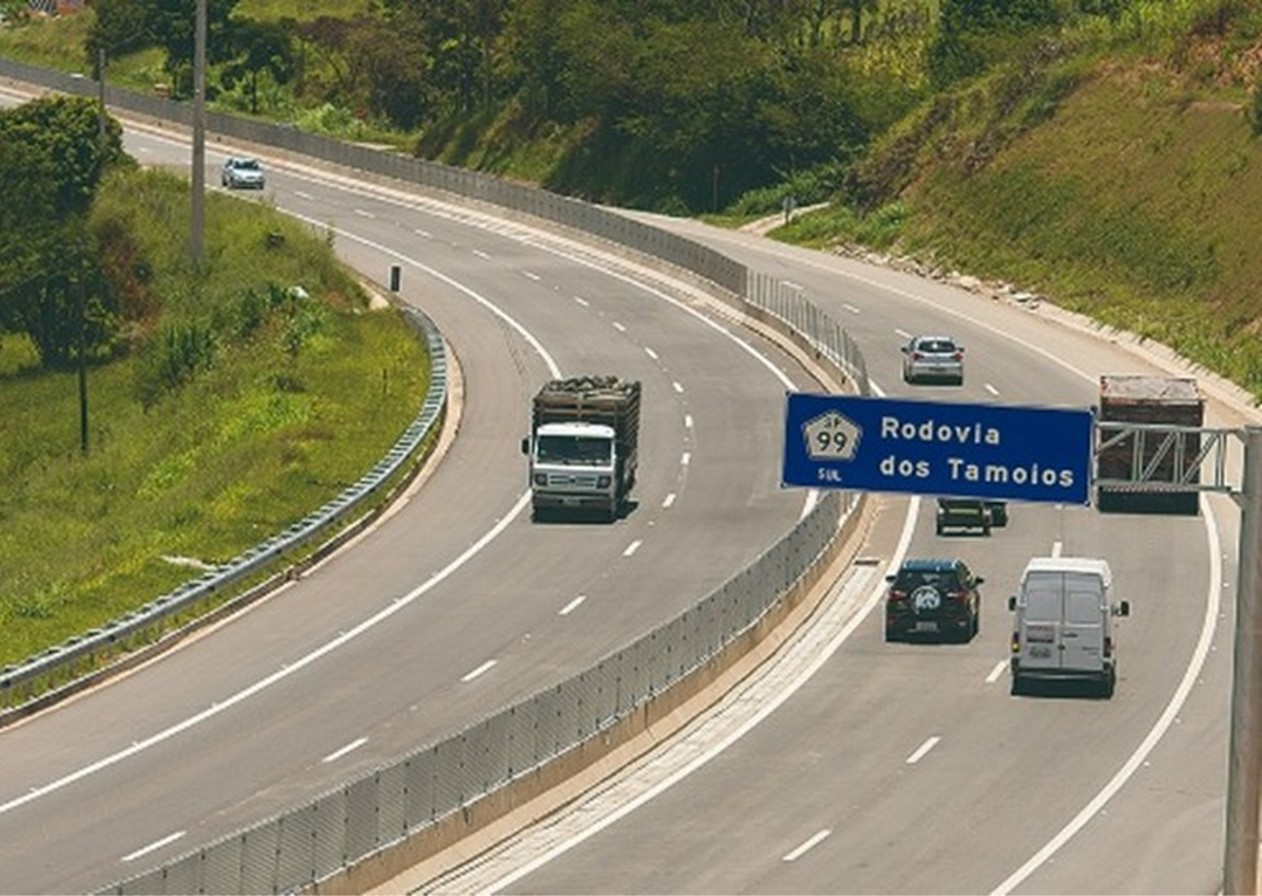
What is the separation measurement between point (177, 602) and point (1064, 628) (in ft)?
67.7

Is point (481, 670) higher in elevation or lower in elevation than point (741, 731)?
lower

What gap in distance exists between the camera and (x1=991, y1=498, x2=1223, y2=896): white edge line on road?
163 feet

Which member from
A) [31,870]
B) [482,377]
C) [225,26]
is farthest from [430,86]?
[31,870]

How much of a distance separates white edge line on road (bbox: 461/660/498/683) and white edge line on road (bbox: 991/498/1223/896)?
14.5 m

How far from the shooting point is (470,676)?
217 ft

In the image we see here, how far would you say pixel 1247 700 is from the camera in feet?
115

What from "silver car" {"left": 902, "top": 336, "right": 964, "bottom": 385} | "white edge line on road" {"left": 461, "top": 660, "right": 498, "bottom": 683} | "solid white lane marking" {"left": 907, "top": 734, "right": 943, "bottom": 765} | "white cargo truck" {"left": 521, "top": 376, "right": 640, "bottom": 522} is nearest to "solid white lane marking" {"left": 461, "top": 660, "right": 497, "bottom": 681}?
"white edge line on road" {"left": 461, "top": 660, "right": 498, "bottom": 683}

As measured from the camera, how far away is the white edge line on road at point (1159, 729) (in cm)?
4978

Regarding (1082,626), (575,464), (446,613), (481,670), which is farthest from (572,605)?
(1082,626)

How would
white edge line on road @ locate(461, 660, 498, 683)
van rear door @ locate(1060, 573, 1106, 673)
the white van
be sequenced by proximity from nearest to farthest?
1. van rear door @ locate(1060, 573, 1106, 673)
2. the white van
3. white edge line on road @ locate(461, 660, 498, 683)

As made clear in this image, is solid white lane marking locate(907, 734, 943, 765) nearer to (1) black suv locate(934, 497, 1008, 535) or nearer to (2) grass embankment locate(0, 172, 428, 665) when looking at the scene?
(1) black suv locate(934, 497, 1008, 535)

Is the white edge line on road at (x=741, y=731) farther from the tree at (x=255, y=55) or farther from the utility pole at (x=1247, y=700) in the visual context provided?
the tree at (x=255, y=55)

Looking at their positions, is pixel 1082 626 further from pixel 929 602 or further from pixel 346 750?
pixel 346 750

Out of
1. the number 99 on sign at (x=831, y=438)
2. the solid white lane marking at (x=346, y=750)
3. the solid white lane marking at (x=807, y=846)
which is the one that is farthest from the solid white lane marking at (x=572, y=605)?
the number 99 on sign at (x=831, y=438)
